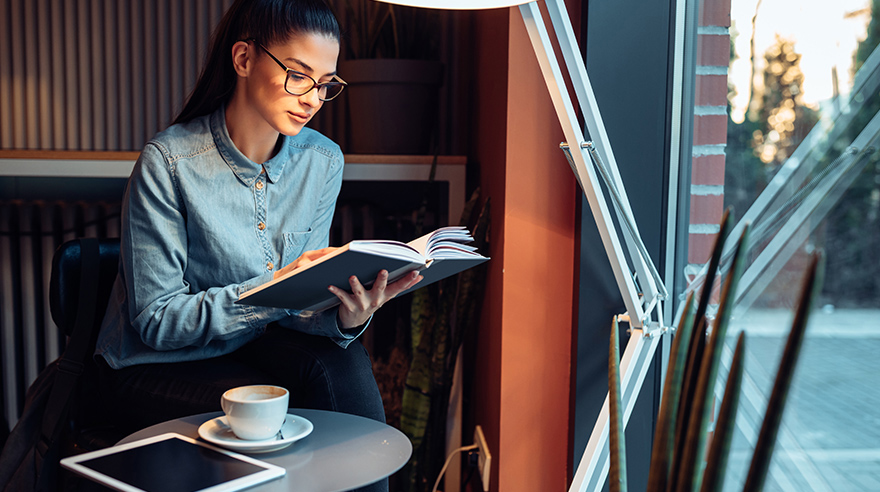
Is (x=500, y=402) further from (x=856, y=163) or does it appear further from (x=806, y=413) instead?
(x=856, y=163)

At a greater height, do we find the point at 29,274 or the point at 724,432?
the point at 724,432

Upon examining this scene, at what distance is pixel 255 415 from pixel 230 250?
53cm

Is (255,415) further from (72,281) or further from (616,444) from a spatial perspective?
(72,281)

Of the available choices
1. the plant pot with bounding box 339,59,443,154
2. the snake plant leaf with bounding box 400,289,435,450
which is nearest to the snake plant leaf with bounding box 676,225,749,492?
the snake plant leaf with bounding box 400,289,435,450

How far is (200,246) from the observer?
122 centimetres

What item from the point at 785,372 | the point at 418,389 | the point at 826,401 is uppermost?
the point at 785,372

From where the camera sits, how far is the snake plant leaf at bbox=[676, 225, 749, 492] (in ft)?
1.26

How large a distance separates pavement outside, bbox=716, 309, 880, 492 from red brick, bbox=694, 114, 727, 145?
11.7 inches

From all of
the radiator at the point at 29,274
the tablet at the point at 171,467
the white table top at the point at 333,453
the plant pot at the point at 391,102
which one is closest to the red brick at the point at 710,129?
the white table top at the point at 333,453

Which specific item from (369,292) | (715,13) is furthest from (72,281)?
(715,13)

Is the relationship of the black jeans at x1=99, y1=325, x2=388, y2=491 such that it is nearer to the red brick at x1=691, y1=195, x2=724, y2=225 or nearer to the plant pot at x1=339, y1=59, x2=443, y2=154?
the red brick at x1=691, y1=195, x2=724, y2=225

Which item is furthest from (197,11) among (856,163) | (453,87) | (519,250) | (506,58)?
(856,163)

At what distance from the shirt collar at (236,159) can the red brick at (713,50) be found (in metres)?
0.82

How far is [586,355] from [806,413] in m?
0.56
